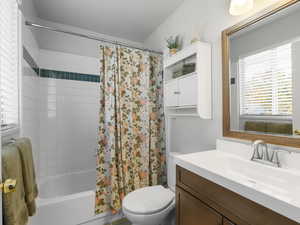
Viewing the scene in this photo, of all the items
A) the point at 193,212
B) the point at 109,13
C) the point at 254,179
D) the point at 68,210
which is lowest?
the point at 68,210

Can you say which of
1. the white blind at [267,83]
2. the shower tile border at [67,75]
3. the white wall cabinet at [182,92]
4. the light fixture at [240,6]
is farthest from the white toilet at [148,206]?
the shower tile border at [67,75]

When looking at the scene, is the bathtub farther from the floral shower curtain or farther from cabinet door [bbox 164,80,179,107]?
Result: cabinet door [bbox 164,80,179,107]

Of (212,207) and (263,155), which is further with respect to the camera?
(263,155)

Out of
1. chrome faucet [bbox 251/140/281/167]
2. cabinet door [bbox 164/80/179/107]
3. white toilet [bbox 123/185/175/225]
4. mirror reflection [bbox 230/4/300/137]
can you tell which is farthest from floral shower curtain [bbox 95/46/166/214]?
chrome faucet [bbox 251/140/281/167]

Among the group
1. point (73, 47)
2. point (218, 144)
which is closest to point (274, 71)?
point (218, 144)

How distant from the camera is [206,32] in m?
1.46

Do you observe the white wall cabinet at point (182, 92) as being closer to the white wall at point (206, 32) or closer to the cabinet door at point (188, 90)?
the cabinet door at point (188, 90)

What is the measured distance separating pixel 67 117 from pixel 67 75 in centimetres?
62

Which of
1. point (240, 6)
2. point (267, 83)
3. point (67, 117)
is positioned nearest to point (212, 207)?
point (267, 83)

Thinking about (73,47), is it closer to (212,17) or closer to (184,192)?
(212,17)

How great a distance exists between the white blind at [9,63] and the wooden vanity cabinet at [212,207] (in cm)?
119

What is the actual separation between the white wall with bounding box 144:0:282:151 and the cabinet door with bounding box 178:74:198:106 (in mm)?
167

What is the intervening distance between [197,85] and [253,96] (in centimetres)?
43

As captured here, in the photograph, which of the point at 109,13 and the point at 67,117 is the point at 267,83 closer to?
the point at 109,13
